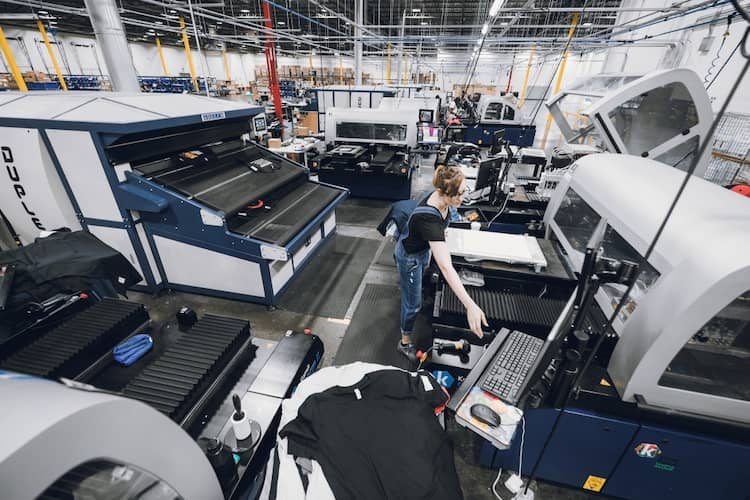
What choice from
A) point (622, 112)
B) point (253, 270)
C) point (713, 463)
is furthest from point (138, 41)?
point (713, 463)

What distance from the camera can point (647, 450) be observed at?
1554 millimetres

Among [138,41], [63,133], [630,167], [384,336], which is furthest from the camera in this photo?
[138,41]

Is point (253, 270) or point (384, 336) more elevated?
point (253, 270)

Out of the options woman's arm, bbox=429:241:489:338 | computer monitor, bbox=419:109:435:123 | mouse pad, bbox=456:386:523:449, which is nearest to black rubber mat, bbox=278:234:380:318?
woman's arm, bbox=429:241:489:338

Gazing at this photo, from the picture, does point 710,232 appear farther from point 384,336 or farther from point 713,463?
point 384,336

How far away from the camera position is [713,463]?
4.90 feet

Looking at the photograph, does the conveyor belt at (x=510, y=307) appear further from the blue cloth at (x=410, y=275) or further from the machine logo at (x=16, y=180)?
the machine logo at (x=16, y=180)

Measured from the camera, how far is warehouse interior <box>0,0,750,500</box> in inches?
44.8

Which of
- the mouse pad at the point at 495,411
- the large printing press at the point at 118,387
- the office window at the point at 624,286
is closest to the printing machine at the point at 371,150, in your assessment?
the office window at the point at 624,286

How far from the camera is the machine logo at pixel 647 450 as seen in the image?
1.53 metres

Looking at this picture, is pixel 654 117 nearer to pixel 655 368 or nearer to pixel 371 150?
pixel 655 368

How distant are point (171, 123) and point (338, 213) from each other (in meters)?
3.06

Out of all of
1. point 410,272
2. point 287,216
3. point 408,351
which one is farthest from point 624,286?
point 287,216

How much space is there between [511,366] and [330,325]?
1.83 m
